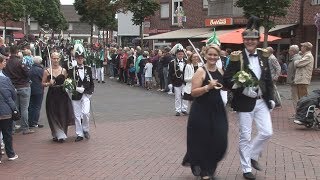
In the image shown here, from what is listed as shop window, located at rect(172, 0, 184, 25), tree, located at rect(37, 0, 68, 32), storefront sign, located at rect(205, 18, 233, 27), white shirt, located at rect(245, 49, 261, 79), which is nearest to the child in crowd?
storefront sign, located at rect(205, 18, 233, 27)

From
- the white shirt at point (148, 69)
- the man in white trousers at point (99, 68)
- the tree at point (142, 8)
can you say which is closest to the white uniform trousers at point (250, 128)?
the white shirt at point (148, 69)

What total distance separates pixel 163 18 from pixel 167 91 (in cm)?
2119

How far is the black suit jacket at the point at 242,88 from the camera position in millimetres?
6484

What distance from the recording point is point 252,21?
6.68 meters

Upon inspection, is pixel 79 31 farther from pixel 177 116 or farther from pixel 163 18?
pixel 177 116

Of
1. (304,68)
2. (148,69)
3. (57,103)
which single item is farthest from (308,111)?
(148,69)

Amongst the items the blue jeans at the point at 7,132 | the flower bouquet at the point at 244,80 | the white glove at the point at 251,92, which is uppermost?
the flower bouquet at the point at 244,80

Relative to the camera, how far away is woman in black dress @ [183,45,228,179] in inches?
246

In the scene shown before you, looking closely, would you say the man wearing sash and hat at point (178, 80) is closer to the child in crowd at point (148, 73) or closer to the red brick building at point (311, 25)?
the child in crowd at point (148, 73)

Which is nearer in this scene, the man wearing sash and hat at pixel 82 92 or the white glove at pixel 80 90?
the white glove at pixel 80 90

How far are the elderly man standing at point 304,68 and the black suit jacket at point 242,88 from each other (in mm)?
5363

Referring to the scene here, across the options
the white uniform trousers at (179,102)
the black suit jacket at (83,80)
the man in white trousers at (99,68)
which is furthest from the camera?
the man in white trousers at (99,68)

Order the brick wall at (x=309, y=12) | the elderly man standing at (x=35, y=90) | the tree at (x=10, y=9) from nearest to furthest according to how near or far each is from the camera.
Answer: the elderly man standing at (x=35, y=90), the brick wall at (x=309, y=12), the tree at (x=10, y=9)

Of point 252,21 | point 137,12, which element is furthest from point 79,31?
point 252,21
